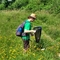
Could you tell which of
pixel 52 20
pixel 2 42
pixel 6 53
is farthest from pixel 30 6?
pixel 6 53

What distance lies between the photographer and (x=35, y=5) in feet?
97.7

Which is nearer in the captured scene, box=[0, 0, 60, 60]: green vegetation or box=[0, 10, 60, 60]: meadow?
box=[0, 10, 60, 60]: meadow

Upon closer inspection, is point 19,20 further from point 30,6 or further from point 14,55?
point 30,6

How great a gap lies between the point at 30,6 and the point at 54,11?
22.5 ft

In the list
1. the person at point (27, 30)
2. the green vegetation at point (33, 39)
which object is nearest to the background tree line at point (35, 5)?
the green vegetation at point (33, 39)

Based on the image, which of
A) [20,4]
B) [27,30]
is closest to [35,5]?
[20,4]

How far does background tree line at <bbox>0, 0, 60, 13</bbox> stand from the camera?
79.9 ft

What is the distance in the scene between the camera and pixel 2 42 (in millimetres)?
11094

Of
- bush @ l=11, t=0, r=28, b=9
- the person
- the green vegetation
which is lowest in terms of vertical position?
bush @ l=11, t=0, r=28, b=9

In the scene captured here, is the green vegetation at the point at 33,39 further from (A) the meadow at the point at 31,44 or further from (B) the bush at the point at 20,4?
→ (B) the bush at the point at 20,4

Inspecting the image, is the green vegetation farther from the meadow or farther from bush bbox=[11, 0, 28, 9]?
bush bbox=[11, 0, 28, 9]

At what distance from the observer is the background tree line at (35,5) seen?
24348mm

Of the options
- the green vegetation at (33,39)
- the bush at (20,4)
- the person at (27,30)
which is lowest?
the bush at (20,4)

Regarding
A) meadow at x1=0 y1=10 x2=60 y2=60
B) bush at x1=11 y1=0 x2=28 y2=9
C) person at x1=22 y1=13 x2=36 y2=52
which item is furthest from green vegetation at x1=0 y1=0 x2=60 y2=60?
bush at x1=11 y1=0 x2=28 y2=9
